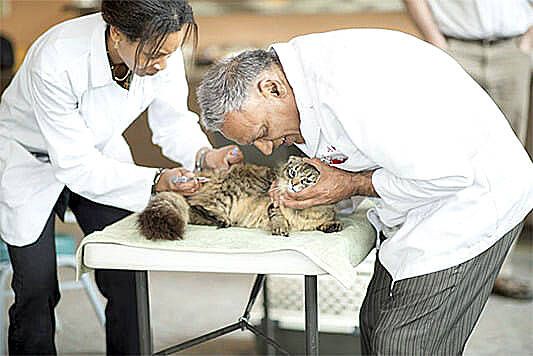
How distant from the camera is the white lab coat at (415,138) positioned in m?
1.55

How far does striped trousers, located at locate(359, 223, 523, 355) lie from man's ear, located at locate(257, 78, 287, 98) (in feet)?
1.71

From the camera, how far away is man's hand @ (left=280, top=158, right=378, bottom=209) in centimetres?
174

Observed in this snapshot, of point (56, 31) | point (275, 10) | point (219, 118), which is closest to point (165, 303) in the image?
point (56, 31)

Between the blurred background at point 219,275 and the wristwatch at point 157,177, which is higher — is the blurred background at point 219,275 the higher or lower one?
the lower one

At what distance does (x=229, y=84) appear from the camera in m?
1.68

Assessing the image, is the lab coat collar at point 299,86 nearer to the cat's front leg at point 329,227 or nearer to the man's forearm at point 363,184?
the man's forearm at point 363,184

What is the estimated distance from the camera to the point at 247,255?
170 cm

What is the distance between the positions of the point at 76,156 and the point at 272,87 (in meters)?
0.62

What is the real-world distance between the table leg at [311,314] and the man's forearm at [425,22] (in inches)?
61.6

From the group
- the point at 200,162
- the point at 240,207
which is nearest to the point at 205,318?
the point at 200,162

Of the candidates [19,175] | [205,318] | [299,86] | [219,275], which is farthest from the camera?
[219,275]

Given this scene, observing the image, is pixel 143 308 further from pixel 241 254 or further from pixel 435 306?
pixel 435 306

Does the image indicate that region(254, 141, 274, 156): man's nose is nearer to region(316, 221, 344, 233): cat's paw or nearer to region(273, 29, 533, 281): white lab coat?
region(273, 29, 533, 281): white lab coat

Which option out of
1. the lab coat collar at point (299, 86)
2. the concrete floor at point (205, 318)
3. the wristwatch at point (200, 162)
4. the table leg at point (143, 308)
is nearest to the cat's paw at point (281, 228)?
the lab coat collar at point (299, 86)
